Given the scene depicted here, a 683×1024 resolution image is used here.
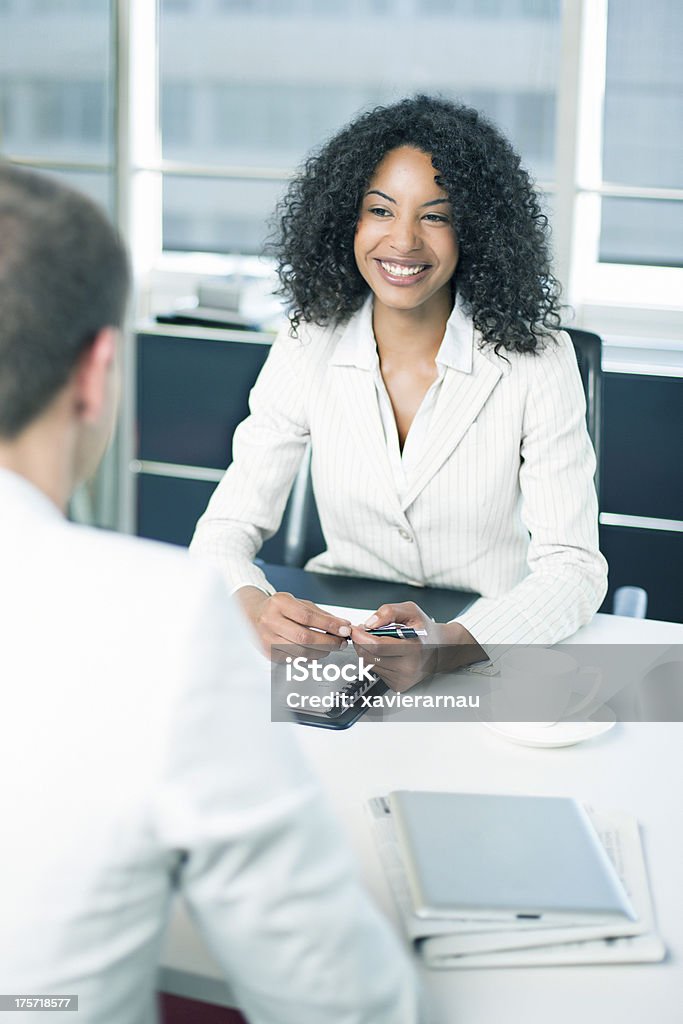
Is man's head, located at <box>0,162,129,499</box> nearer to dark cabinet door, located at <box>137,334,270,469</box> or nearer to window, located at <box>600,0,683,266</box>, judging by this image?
dark cabinet door, located at <box>137,334,270,469</box>

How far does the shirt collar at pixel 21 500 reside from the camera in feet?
2.77

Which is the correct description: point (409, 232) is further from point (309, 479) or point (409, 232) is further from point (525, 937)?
point (525, 937)

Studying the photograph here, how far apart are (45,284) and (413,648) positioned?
91 centimetres

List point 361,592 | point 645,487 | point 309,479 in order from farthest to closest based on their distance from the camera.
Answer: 1. point 645,487
2. point 309,479
3. point 361,592

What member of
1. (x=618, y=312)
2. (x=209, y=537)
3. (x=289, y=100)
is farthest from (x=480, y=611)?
(x=289, y=100)

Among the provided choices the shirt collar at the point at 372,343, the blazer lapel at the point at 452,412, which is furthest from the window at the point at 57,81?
the blazer lapel at the point at 452,412

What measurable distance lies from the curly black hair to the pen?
0.68 meters

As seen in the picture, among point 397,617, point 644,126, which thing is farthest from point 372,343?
point 644,126

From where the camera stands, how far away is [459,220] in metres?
2.06

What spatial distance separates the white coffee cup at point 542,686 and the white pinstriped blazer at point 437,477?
25 cm

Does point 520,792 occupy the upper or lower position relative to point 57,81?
lower

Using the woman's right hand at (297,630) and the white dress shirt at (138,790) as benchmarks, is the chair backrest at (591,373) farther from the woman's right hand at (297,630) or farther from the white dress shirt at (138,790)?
the white dress shirt at (138,790)

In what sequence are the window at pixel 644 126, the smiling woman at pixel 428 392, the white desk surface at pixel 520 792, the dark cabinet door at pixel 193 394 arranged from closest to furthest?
the white desk surface at pixel 520 792 → the smiling woman at pixel 428 392 → the window at pixel 644 126 → the dark cabinet door at pixel 193 394

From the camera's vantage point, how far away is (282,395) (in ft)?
7.16
